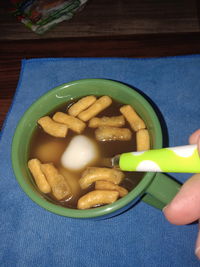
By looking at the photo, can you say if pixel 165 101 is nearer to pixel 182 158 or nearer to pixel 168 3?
pixel 182 158

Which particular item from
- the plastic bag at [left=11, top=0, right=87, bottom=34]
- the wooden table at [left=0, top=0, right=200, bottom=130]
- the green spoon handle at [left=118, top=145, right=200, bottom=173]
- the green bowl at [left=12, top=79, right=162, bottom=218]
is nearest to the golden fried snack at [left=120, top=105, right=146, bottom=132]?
the green bowl at [left=12, top=79, right=162, bottom=218]

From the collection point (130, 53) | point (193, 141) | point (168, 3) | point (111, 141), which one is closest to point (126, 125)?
point (111, 141)

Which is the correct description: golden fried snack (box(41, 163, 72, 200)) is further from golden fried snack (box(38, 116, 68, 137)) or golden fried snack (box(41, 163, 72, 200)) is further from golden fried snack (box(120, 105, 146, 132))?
golden fried snack (box(120, 105, 146, 132))

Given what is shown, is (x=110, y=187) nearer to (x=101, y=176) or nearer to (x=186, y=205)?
(x=101, y=176)

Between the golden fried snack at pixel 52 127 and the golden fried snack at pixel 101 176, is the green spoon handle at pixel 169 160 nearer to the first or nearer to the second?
the golden fried snack at pixel 101 176

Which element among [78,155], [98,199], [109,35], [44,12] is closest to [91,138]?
[78,155]

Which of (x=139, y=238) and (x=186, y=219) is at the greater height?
(x=186, y=219)
